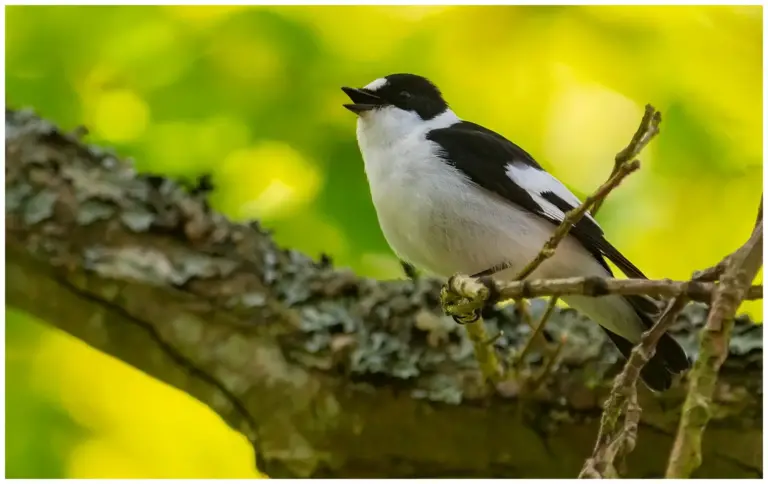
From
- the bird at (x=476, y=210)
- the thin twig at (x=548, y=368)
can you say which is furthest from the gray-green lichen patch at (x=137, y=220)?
the thin twig at (x=548, y=368)

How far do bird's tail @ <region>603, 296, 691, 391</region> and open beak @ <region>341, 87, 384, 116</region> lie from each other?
1.40 feet

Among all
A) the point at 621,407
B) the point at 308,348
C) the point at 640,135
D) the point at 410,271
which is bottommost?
the point at 308,348

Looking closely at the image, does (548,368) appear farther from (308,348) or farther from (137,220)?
(137,220)

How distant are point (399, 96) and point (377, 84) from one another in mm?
38

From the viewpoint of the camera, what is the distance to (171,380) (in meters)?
1.14

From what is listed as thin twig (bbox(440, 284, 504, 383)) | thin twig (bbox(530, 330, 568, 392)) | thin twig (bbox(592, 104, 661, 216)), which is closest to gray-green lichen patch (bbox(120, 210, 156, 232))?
thin twig (bbox(440, 284, 504, 383))

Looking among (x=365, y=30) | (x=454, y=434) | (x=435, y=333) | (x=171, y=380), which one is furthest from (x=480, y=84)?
(x=171, y=380)

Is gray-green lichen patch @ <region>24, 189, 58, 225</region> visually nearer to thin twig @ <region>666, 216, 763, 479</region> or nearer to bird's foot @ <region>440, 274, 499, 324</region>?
bird's foot @ <region>440, 274, 499, 324</region>

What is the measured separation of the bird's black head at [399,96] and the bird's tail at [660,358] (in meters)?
0.38

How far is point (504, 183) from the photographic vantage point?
1.00 m

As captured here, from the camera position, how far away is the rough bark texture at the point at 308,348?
108 centimetres

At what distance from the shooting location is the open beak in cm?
106

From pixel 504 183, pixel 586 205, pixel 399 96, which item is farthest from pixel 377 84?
pixel 586 205

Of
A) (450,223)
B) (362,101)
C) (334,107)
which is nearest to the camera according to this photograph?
(450,223)
